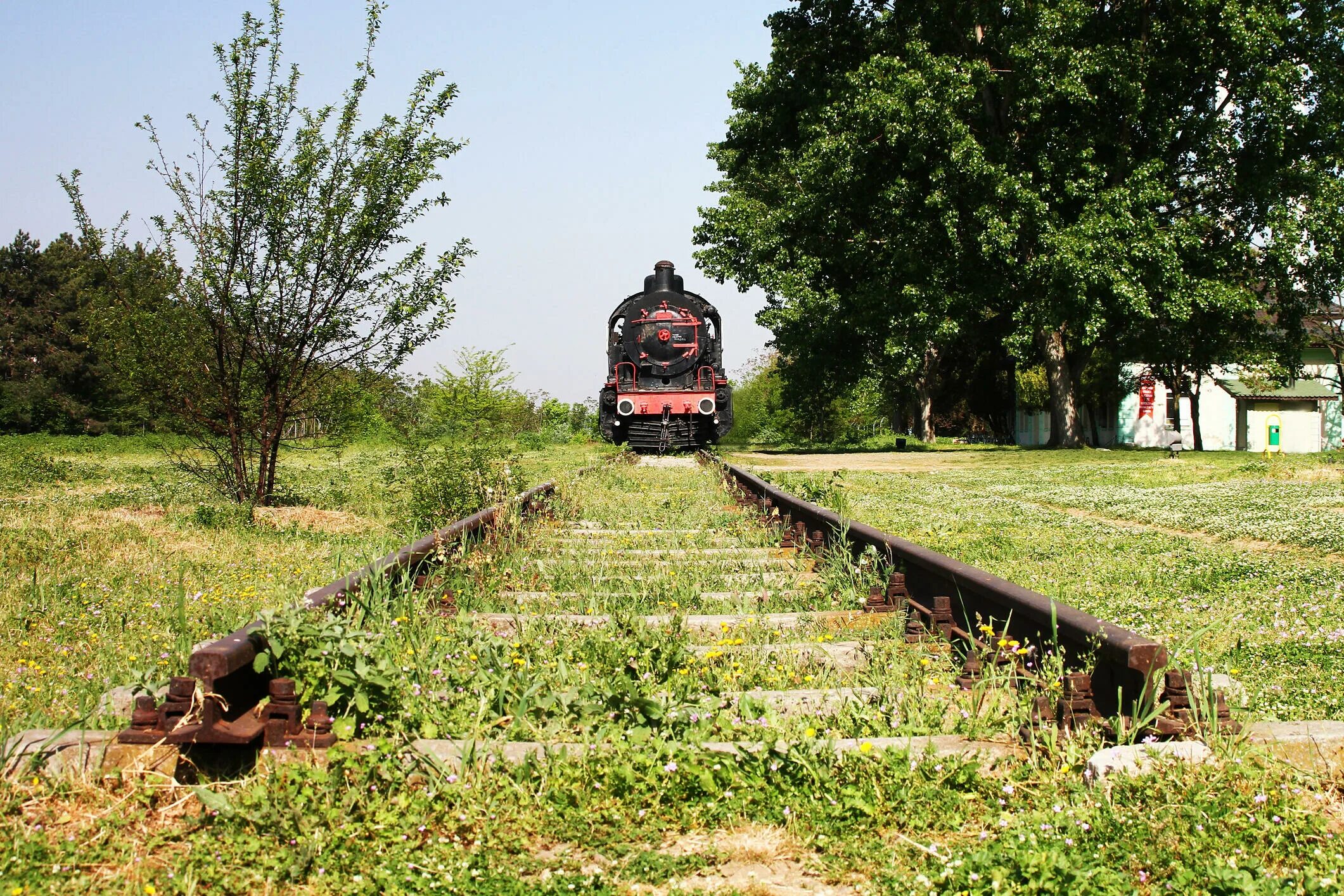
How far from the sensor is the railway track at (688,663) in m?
2.93

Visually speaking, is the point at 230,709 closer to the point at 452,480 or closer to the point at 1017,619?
the point at 1017,619

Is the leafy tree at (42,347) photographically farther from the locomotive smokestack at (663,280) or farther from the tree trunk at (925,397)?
the tree trunk at (925,397)

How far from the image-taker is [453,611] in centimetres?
491

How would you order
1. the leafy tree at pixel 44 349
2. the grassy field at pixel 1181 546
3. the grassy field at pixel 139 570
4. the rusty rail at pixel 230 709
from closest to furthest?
the rusty rail at pixel 230 709, the grassy field at pixel 139 570, the grassy field at pixel 1181 546, the leafy tree at pixel 44 349

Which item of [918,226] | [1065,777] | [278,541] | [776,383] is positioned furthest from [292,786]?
[776,383]

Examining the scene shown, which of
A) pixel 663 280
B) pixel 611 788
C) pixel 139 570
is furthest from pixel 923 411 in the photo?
pixel 611 788

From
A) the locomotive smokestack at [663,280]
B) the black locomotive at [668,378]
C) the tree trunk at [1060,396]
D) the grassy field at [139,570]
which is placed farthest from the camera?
the tree trunk at [1060,396]

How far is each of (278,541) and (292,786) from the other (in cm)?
572

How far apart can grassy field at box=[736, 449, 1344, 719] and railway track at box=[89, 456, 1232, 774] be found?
24.3 inches

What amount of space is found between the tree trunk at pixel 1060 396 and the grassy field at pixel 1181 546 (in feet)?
36.5

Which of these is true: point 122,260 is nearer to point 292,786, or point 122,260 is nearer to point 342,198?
point 342,198

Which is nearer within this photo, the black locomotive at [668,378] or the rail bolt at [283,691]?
the rail bolt at [283,691]

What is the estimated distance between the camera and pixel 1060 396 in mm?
29625

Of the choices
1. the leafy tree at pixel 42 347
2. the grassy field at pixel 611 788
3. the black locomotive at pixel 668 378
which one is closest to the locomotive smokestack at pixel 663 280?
the black locomotive at pixel 668 378
